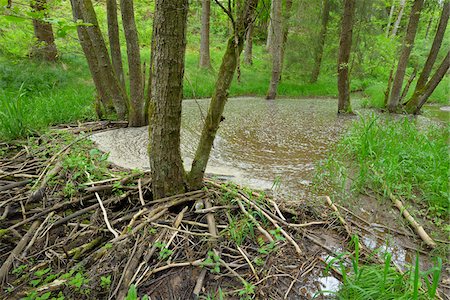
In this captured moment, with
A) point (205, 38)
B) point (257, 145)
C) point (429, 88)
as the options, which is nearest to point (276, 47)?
point (205, 38)

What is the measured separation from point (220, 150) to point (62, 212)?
2.45 m

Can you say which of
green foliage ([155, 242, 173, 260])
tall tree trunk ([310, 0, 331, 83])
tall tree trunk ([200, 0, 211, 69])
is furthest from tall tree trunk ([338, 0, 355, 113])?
green foliage ([155, 242, 173, 260])

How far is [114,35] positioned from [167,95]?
11.5ft

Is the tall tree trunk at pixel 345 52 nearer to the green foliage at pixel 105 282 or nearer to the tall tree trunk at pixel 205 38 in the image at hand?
the tall tree trunk at pixel 205 38

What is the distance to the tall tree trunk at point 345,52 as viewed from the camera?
632cm

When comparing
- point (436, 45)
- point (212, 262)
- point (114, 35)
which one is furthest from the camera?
point (436, 45)

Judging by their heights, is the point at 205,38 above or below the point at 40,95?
above

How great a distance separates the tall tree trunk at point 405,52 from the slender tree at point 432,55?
40 cm

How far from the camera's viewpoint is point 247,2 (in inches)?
72.7

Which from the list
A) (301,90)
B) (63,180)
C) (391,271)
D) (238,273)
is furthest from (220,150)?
(301,90)

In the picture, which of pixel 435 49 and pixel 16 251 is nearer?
pixel 16 251

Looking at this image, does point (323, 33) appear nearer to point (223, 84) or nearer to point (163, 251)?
point (223, 84)

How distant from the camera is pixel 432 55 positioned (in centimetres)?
673

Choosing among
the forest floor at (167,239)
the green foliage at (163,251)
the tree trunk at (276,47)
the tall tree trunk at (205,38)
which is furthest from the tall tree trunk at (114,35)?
the tall tree trunk at (205,38)
